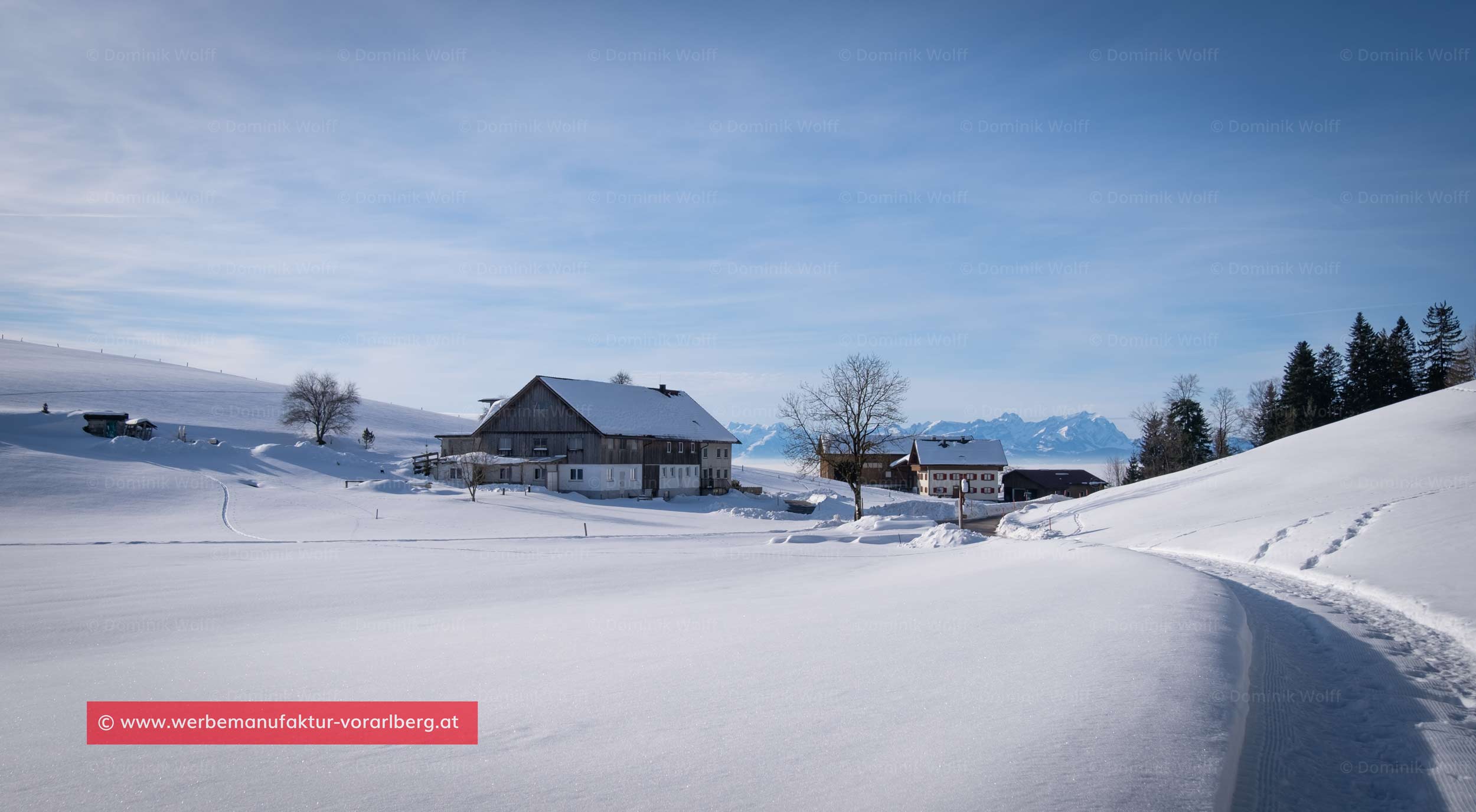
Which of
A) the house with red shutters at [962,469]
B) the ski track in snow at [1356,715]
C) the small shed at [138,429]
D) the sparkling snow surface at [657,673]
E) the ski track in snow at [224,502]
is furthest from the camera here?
the house with red shutters at [962,469]

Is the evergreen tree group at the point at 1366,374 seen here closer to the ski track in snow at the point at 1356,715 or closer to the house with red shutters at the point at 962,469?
the house with red shutters at the point at 962,469

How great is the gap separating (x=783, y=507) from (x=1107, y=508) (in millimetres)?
27510

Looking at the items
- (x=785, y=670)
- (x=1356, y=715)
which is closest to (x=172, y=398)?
(x=785, y=670)

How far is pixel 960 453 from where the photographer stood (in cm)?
9250

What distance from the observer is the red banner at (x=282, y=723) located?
535cm

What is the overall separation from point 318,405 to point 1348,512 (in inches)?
3428

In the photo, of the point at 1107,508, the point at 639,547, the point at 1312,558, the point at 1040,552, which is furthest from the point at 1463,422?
the point at 639,547

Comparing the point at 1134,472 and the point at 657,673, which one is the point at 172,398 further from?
the point at 1134,472

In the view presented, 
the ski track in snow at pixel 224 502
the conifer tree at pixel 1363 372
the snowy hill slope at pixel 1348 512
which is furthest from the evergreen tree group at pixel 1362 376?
the ski track in snow at pixel 224 502

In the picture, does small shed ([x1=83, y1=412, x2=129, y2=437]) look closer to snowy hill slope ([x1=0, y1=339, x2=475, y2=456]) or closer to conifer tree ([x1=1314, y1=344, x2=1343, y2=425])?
snowy hill slope ([x1=0, y1=339, x2=475, y2=456])

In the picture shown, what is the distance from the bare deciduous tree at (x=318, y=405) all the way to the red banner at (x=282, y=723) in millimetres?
83143

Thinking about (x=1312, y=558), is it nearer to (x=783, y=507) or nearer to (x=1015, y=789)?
(x=1015, y=789)

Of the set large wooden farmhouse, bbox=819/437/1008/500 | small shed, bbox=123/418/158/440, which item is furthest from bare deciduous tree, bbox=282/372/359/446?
large wooden farmhouse, bbox=819/437/1008/500

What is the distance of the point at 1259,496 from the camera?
24.4 metres
